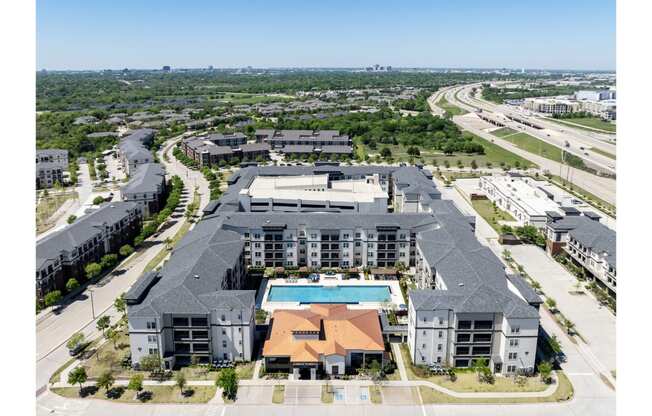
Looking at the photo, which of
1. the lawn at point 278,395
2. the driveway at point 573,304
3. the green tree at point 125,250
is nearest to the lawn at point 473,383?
the driveway at point 573,304

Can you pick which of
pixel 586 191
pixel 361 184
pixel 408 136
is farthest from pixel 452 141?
pixel 361 184

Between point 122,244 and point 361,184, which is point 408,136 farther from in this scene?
point 122,244

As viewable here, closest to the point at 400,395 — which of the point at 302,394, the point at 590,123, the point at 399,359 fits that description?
the point at 399,359

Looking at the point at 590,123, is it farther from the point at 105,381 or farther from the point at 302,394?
the point at 105,381

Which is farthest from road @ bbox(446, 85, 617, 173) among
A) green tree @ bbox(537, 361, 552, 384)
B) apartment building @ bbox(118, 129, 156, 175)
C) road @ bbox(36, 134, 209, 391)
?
apartment building @ bbox(118, 129, 156, 175)

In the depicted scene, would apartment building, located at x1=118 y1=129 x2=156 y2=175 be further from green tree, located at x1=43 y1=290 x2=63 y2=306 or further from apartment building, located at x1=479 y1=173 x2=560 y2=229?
apartment building, located at x1=479 y1=173 x2=560 y2=229

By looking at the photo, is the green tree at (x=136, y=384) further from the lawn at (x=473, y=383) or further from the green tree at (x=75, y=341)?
the lawn at (x=473, y=383)
